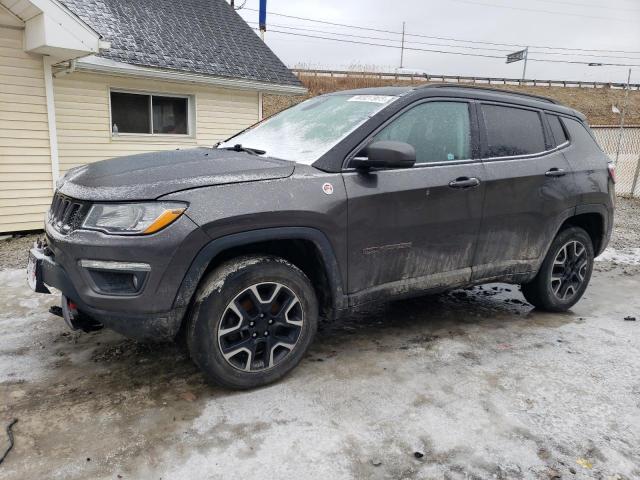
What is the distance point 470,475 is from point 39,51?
26.8ft

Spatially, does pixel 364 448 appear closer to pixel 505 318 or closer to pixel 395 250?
pixel 395 250

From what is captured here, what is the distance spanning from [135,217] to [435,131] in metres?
2.19

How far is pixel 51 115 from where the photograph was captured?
8.00 metres

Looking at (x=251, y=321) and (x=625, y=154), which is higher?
(x=625, y=154)

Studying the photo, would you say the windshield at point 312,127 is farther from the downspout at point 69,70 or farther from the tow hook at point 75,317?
the downspout at point 69,70

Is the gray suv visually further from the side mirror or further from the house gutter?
the house gutter

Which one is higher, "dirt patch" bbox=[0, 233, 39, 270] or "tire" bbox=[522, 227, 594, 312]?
"tire" bbox=[522, 227, 594, 312]

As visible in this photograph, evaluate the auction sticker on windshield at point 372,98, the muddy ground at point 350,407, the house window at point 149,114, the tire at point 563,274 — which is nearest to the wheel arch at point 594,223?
the tire at point 563,274

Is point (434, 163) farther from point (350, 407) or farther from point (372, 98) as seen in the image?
point (350, 407)

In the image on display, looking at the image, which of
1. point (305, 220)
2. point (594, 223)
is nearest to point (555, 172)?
point (594, 223)

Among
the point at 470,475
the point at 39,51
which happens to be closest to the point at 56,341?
the point at 470,475

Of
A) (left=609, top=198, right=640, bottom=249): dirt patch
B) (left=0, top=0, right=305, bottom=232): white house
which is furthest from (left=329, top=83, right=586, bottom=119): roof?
(left=0, top=0, right=305, bottom=232): white house

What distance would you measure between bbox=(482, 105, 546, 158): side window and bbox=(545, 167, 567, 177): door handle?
0.64 ft

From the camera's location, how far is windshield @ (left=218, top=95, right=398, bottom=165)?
10.8 ft
